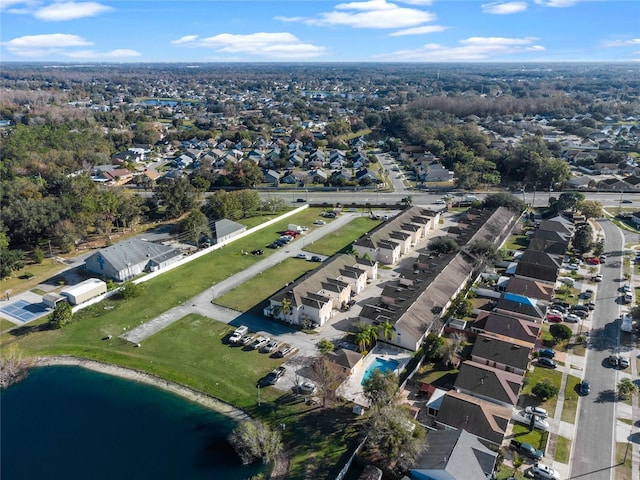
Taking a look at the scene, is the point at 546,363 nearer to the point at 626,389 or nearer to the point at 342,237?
the point at 626,389

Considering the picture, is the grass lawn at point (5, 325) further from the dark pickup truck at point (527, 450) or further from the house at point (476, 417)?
the dark pickup truck at point (527, 450)

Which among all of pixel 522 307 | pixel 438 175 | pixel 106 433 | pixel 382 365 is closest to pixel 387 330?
pixel 382 365

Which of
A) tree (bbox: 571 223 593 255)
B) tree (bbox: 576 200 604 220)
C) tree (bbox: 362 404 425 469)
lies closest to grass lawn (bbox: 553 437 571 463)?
tree (bbox: 362 404 425 469)

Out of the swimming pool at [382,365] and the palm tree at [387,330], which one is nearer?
the swimming pool at [382,365]

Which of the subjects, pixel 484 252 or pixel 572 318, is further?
pixel 484 252

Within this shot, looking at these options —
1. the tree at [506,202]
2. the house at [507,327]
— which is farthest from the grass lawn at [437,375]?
the tree at [506,202]

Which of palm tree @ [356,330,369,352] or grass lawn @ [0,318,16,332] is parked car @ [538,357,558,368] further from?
grass lawn @ [0,318,16,332]

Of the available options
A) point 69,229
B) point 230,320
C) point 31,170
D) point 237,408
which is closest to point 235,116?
point 31,170
